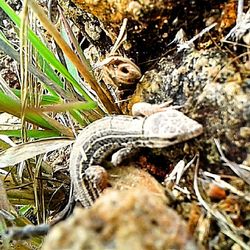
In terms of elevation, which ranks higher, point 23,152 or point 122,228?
point 122,228

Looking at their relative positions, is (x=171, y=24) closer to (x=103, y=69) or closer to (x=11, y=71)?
(x=103, y=69)

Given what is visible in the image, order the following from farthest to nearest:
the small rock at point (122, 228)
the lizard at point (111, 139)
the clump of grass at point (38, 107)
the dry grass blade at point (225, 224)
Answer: the clump of grass at point (38, 107) → the lizard at point (111, 139) → the dry grass blade at point (225, 224) → the small rock at point (122, 228)

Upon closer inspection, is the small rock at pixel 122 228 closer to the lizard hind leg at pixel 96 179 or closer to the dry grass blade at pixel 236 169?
the dry grass blade at pixel 236 169

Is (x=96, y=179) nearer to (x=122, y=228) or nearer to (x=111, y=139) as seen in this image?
(x=111, y=139)

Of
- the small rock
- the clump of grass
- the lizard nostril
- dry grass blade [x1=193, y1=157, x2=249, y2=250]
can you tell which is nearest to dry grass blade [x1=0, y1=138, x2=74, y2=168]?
the clump of grass

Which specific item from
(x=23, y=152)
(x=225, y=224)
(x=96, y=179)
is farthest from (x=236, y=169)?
(x=23, y=152)

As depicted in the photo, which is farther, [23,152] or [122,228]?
[23,152]

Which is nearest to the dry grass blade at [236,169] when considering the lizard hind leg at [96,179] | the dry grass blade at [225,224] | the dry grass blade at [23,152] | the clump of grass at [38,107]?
the dry grass blade at [225,224]

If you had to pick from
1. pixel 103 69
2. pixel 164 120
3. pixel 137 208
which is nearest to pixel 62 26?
pixel 103 69

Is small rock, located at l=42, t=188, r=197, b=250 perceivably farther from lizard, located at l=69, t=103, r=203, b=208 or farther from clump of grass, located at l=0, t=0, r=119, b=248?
clump of grass, located at l=0, t=0, r=119, b=248
